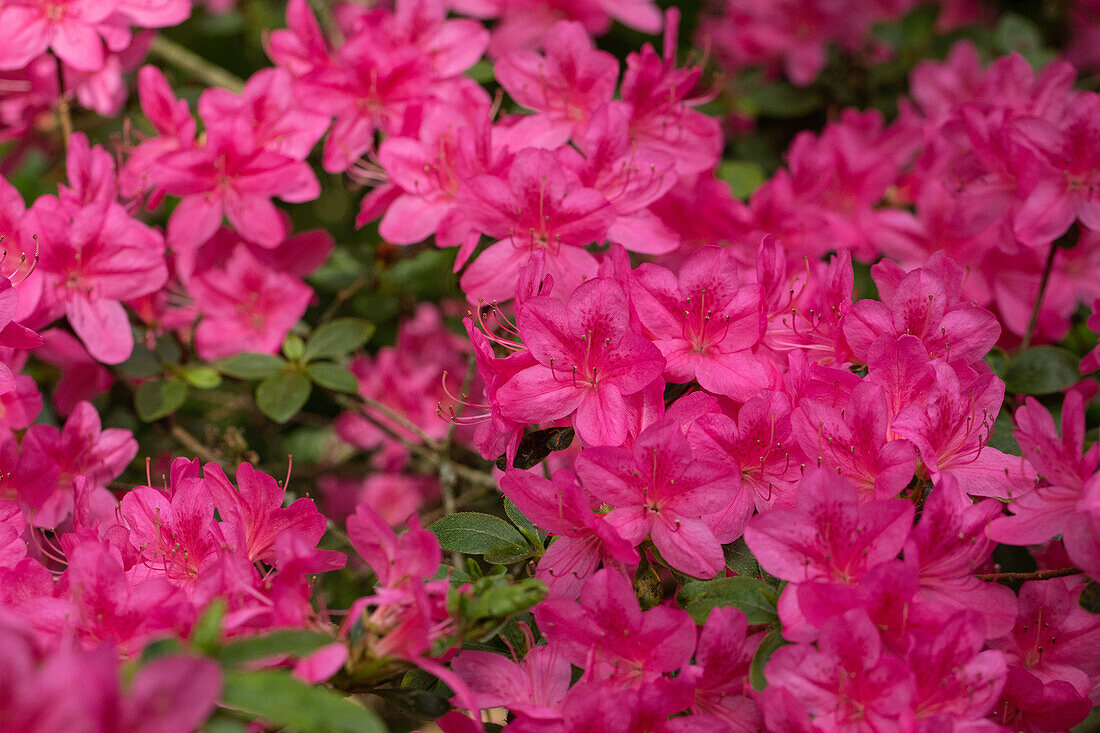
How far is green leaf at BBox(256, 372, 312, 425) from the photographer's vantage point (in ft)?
4.52

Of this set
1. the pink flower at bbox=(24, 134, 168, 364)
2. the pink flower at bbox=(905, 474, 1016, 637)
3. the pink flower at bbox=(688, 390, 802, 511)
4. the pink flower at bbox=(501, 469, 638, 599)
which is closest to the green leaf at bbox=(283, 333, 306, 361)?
the pink flower at bbox=(24, 134, 168, 364)

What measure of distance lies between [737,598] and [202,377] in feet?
3.08

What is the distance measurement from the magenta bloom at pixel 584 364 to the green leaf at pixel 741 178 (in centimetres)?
84

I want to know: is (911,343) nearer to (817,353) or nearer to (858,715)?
(817,353)

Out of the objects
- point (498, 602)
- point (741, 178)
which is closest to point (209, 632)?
point (498, 602)

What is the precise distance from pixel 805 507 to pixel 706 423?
0.15 metres

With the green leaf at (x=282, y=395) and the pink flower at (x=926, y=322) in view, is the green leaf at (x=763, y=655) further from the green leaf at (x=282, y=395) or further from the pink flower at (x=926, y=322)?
the green leaf at (x=282, y=395)

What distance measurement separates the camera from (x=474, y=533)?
1.09 meters

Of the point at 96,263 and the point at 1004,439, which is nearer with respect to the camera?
the point at 1004,439

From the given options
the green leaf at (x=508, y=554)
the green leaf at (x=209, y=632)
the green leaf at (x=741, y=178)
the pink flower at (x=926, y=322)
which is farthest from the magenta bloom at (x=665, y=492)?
A: the green leaf at (x=741, y=178)

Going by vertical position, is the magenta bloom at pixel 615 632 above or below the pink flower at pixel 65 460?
above

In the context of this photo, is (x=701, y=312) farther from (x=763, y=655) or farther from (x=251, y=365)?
(x=251, y=365)

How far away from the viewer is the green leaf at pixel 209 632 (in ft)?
2.37

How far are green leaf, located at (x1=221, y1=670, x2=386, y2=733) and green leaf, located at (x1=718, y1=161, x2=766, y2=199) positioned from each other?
1322 millimetres
